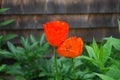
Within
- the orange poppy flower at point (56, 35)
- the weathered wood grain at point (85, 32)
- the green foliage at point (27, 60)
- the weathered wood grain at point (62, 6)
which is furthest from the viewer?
the weathered wood grain at point (85, 32)

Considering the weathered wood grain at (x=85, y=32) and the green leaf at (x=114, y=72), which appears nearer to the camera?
the green leaf at (x=114, y=72)

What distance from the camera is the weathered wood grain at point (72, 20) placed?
2.99 metres

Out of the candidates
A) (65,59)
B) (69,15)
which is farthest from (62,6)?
(65,59)

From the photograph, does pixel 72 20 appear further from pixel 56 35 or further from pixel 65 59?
pixel 56 35

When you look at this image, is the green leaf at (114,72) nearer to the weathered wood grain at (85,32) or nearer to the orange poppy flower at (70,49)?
the orange poppy flower at (70,49)

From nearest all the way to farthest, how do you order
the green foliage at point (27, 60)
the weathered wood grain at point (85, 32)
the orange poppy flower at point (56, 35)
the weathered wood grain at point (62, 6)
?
the orange poppy flower at point (56, 35) → the green foliage at point (27, 60) → the weathered wood grain at point (62, 6) → the weathered wood grain at point (85, 32)

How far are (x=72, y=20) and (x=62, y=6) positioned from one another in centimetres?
16

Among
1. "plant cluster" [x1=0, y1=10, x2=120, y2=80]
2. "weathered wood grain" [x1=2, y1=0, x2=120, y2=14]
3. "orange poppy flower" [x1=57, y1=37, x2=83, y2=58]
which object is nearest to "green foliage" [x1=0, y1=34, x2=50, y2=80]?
"plant cluster" [x1=0, y1=10, x2=120, y2=80]

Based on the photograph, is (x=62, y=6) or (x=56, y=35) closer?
(x=56, y=35)

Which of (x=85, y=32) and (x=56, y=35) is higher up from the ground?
(x=56, y=35)

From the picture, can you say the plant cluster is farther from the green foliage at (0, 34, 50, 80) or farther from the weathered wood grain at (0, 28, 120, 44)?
the weathered wood grain at (0, 28, 120, 44)

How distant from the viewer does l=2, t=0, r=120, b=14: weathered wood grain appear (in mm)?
2936

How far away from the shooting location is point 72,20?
3.00m

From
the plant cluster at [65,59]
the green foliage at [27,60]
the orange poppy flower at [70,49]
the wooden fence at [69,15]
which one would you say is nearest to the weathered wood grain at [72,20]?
the wooden fence at [69,15]
